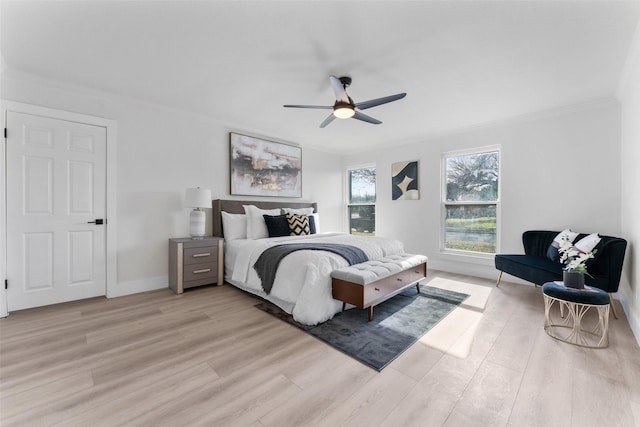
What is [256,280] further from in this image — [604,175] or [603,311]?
[604,175]

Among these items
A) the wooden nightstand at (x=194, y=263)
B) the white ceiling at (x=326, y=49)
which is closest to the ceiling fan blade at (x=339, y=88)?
the white ceiling at (x=326, y=49)

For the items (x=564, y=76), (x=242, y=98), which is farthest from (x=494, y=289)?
(x=242, y=98)

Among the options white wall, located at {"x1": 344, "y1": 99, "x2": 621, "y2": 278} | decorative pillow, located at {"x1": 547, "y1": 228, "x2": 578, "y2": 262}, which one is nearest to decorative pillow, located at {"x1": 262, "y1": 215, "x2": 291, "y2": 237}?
white wall, located at {"x1": 344, "y1": 99, "x2": 621, "y2": 278}

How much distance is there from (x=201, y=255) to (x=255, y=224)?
86cm

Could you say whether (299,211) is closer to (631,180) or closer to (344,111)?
(344,111)

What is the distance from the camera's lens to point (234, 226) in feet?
13.1

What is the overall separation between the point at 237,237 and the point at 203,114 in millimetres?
1863

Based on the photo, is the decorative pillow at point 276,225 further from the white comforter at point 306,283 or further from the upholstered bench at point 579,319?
the upholstered bench at point 579,319

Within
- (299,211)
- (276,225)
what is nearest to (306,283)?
(276,225)

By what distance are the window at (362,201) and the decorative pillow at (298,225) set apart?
1.94 metres

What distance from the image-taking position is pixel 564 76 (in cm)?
273

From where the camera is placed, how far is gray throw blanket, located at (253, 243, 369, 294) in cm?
285

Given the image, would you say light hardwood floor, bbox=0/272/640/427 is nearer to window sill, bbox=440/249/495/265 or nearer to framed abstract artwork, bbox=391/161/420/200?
window sill, bbox=440/249/495/265

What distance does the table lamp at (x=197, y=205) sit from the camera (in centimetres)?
354
